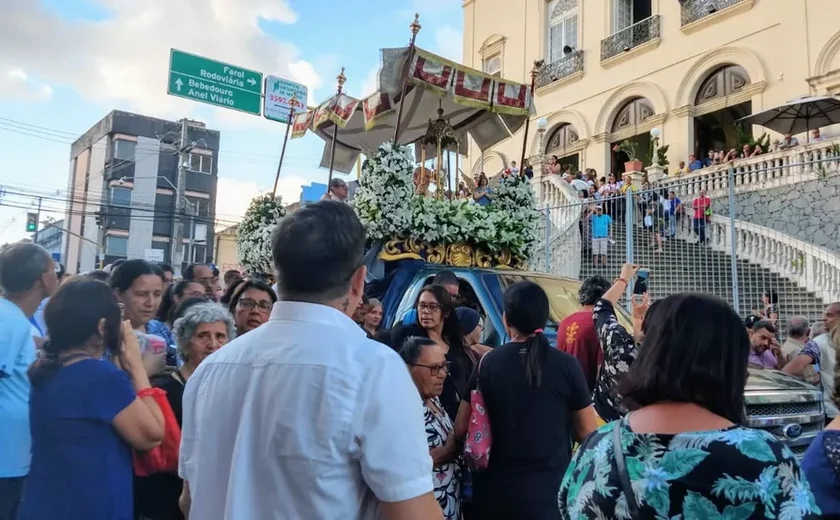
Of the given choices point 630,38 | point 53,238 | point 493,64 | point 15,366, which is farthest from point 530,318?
point 53,238

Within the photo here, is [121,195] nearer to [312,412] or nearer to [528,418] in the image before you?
[528,418]

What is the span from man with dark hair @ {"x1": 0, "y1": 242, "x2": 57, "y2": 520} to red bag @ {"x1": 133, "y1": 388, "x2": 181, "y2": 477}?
84cm

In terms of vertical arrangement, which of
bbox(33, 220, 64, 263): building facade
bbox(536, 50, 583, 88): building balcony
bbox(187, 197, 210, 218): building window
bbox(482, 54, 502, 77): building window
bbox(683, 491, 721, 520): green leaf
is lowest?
bbox(683, 491, 721, 520): green leaf

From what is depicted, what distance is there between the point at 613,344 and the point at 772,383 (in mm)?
2265

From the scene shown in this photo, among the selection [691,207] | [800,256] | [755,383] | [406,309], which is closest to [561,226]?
[691,207]

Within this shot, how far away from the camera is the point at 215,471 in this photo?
5.40 feet

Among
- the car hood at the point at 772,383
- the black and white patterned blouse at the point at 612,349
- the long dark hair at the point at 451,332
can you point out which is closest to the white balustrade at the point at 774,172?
the car hood at the point at 772,383

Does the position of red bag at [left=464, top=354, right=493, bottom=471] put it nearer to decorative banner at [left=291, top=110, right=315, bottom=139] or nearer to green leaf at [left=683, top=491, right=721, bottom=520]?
green leaf at [left=683, top=491, right=721, bottom=520]

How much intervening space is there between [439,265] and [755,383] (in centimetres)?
342

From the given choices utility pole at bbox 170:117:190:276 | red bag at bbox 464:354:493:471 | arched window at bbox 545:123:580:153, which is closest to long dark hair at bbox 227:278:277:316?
red bag at bbox 464:354:493:471

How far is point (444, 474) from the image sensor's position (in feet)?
9.95

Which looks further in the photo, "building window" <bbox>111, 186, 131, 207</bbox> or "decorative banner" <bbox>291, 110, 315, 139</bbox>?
"building window" <bbox>111, 186, 131, 207</bbox>

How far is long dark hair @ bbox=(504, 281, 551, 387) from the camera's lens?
10.0ft

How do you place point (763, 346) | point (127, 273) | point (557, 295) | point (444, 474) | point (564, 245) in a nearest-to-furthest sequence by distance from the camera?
point (444, 474)
point (127, 273)
point (557, 295)
point (763, 346)
point (564, 245)
